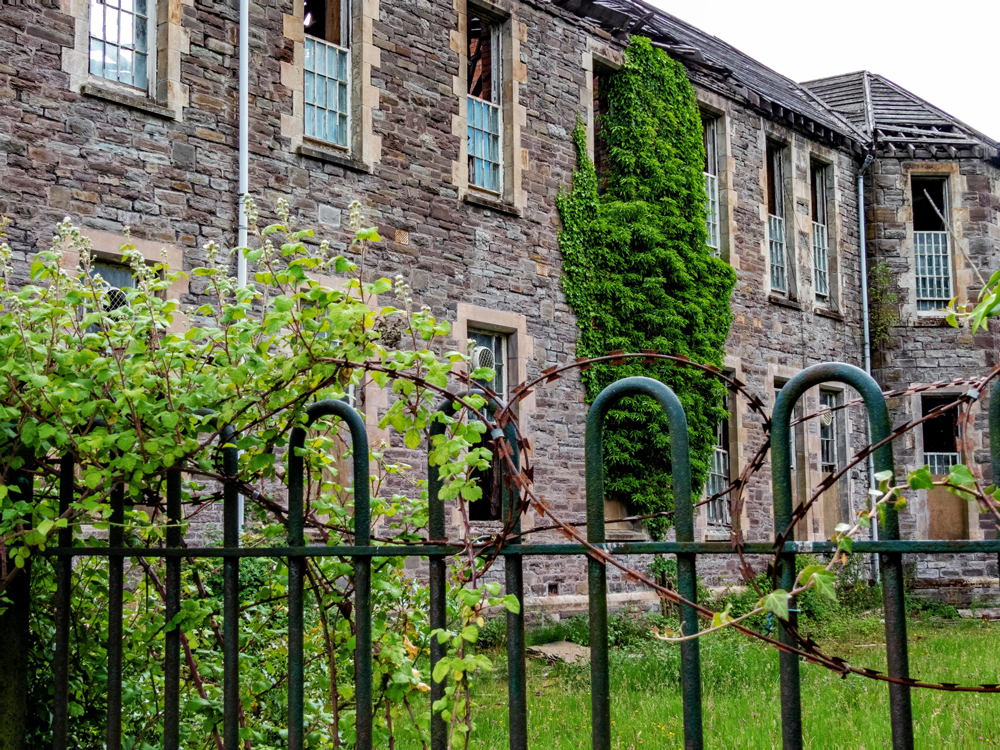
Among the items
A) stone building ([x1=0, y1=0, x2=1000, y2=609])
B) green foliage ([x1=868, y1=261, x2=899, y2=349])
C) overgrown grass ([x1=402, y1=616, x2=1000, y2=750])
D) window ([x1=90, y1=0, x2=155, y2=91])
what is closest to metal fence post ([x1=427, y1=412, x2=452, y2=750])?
overgrown grass ([x1=402, y1=616, x2=1000, y2=750])

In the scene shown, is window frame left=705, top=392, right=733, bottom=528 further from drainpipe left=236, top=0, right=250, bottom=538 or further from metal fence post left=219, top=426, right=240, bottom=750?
metal fence post left=219, top=426, right=240, bottom=750

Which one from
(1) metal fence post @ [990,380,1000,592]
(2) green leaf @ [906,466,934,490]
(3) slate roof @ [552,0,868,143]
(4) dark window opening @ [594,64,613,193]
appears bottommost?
(2) green leaf @ [906,466,934,490]

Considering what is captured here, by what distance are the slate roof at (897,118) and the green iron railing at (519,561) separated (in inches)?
781

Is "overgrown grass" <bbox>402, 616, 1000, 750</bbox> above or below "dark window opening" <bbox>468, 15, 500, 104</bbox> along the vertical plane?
below

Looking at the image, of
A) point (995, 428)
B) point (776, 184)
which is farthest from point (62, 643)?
point (776, 184)

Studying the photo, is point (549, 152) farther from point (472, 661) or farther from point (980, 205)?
point (472, 661)

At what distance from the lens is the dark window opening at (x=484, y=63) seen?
1362 centimetres

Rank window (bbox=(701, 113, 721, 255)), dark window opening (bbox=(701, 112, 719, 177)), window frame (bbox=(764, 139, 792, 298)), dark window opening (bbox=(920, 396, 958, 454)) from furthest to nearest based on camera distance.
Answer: dark window opening (bbox=(920, 396, 958, 454)) → window frame (bbox=(764, 139, 792, 298)) → dark window opening (bbox=(701, 112, 719, 177)) → window (bbox=(701, 113, 721, 255))

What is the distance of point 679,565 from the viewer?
6.38ft

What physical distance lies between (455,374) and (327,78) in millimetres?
9854

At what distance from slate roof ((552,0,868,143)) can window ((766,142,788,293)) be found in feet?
2.29

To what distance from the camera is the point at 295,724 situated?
2.40 metres

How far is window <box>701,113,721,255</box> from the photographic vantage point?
16672 mm

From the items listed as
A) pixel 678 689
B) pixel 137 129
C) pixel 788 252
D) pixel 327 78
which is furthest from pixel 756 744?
pixel 788 252
